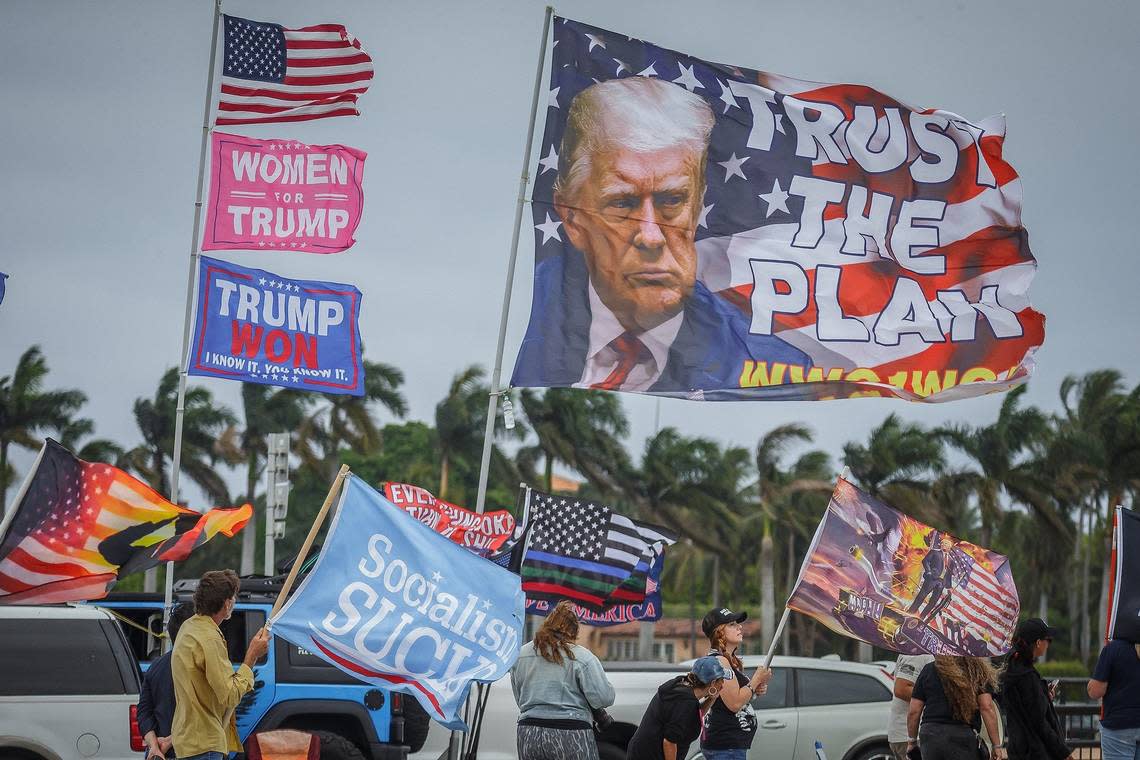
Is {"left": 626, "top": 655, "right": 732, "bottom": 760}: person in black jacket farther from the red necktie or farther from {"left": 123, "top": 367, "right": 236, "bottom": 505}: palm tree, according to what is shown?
{"left": 123, "top": 367, "right": 236, "bottom": 505}: palm tree

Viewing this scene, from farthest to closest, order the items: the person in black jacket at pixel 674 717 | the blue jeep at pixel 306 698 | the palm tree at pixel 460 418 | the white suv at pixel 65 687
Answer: the palm tree at pixel 460 418 → the blue jeep at pixel 306 698 → the white suv at pixel 65 687 → the person in black jacket at pixel 674 717

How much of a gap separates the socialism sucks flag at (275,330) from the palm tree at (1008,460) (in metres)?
39.3

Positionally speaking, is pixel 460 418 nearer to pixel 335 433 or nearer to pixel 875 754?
pixel 335 433

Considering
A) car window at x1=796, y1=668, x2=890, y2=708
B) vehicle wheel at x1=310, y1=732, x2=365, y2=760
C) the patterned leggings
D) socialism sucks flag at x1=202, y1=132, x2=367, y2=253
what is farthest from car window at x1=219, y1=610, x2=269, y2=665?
car window at x1=796, y1=668, x2=890, y2=708

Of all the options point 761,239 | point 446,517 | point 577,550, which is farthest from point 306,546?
point 446,517

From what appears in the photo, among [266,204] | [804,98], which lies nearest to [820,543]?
[804,98]

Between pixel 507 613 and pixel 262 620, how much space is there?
4.71 metres

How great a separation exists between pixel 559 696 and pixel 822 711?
591 centimetres

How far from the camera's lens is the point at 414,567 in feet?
23.0

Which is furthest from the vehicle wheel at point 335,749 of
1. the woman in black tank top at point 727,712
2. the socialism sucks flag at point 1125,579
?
the socialism sucks flag at point 1125,579

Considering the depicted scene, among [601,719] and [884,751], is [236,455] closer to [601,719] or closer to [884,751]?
[884,751]

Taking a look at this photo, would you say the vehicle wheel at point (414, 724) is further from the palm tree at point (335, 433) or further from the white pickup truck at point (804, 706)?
the palm tree at point (335, 433)

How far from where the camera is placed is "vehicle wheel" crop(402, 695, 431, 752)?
11.9 m

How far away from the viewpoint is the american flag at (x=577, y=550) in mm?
10008
